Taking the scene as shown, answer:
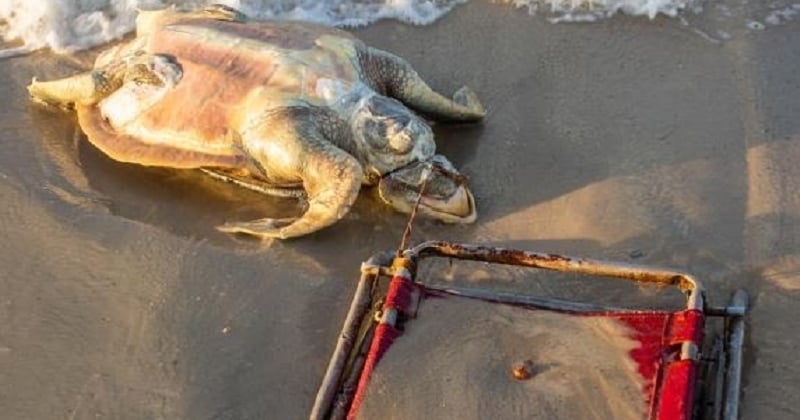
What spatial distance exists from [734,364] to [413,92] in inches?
74.3

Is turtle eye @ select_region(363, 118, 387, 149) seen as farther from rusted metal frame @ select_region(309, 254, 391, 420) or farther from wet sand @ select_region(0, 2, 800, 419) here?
rusted metal frame @ select_region(309, 254, 391, 420)

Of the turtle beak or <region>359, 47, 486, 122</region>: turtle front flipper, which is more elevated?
<region>359, 47, 486, 122</region>: turtle front flipper

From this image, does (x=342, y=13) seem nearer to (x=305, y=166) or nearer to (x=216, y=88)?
(x=216, y=88)

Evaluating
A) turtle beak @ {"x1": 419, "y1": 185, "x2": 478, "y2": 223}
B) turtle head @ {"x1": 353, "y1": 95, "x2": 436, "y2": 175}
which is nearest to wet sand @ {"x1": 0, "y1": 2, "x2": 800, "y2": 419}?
turtle beak @ {"x1": 419, "y1": 185, "x2": 478, "y2": 223}

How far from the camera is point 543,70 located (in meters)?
4.53

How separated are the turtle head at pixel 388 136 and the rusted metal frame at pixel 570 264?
2.26ft

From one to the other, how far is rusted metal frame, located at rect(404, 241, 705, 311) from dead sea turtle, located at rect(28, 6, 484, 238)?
0.54 m

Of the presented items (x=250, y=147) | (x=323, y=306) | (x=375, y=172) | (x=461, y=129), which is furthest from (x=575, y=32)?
(x=323, y=306)

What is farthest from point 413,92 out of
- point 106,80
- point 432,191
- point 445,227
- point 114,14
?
point 114,14

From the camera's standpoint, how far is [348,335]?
307cm

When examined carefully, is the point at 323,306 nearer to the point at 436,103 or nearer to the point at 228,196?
the point at 228,196

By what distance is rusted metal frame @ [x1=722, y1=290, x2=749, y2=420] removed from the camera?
2.76 meters

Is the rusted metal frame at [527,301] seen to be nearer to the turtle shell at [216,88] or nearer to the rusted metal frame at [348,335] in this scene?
the rusted metal frame at [348,335]

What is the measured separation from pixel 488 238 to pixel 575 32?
59.2 inches
